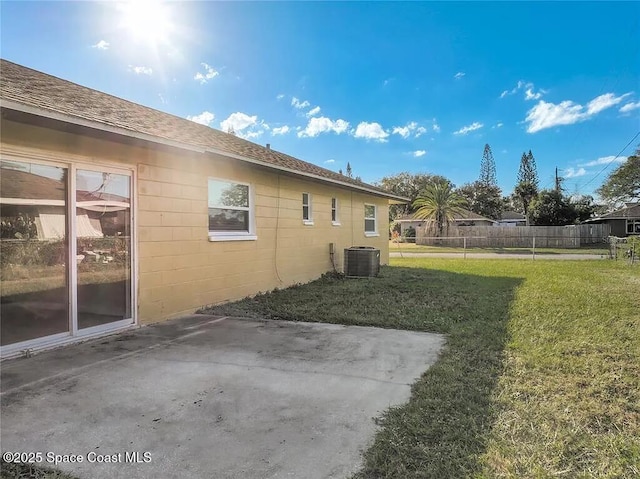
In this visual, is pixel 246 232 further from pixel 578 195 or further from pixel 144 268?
pixel 578 195

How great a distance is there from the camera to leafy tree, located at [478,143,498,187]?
5962cm

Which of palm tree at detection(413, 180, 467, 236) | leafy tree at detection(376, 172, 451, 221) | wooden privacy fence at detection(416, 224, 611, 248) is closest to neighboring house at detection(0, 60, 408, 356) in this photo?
Answer: wooden privacy fence at detection(416, 224, 611, 248)

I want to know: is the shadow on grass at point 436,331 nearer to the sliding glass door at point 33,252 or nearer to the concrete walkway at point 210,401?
the concrete walkway at point 210,401

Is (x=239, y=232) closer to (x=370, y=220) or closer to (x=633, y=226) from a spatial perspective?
(x=370, y=220)

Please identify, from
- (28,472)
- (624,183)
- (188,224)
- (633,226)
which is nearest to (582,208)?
(624,183)

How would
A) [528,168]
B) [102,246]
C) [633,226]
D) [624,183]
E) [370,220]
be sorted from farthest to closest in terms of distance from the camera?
[528,168] → [624,183] → [633,226] → [370,220] → [102,246]

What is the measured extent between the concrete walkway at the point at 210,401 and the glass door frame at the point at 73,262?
24 centimetres

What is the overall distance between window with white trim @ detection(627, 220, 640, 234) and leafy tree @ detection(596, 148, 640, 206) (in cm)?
301

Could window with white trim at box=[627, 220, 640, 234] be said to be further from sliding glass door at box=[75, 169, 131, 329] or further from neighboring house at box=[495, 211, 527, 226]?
sliding glass door at box=[75, 169, 131, 329]

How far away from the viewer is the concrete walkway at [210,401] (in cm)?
246

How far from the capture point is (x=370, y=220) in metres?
15.7

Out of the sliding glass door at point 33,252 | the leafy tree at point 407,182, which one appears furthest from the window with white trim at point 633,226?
the sliding glass door at point 33,252

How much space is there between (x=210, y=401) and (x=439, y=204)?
96.8 feet

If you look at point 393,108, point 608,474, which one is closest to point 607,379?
point 608,474
